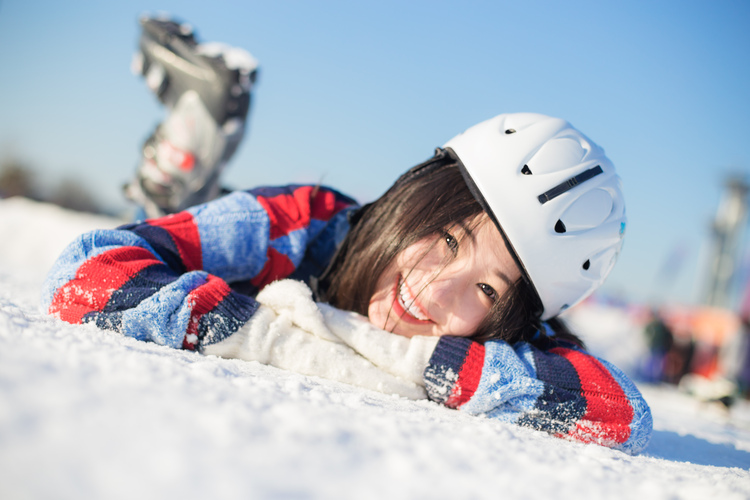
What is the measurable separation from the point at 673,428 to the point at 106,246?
1.87 metres

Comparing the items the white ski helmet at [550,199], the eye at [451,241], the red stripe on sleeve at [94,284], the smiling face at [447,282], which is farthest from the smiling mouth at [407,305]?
the red stripe on sleeve at [94,284]

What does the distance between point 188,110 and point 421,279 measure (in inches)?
80.9

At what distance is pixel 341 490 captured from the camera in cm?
39

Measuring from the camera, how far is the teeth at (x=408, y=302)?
1.26 m

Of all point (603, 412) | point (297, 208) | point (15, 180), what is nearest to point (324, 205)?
point (297, 208)

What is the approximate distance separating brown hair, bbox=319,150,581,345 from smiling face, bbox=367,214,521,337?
29 millimetres

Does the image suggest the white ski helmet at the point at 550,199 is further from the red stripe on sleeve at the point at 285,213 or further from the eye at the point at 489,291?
the red stripe on sleeve at the point at 285,213

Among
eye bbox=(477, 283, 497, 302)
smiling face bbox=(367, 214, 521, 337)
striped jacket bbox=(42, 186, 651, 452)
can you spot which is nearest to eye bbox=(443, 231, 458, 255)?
smiling face bbox=(367, 214, 521, 337)

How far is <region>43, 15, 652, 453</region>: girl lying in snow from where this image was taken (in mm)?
972

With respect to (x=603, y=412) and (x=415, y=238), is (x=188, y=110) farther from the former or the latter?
(x=603, y=412)

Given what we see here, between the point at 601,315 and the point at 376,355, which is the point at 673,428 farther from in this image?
the point at 601,315

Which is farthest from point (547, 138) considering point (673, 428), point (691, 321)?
point (691, 321)

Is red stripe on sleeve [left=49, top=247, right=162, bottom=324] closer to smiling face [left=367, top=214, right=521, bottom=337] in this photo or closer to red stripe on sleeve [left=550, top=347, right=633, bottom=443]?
smiling face [left=367, top=214, right=521, bottom=337]

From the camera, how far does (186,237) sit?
128cm
